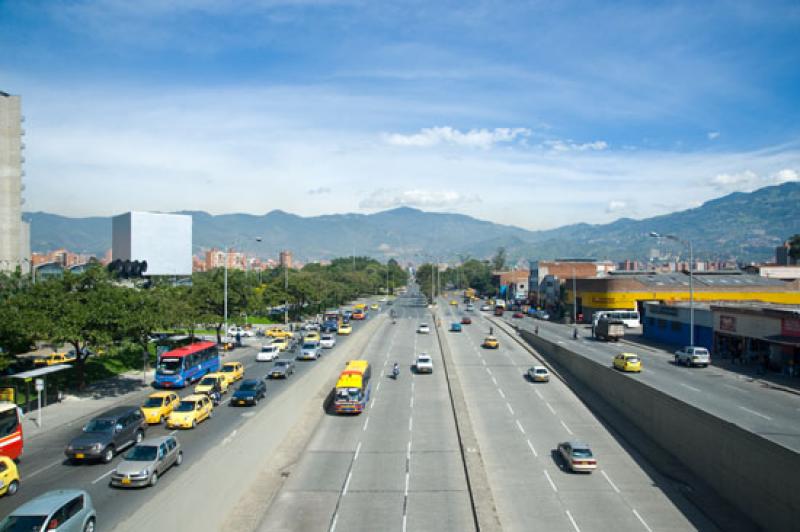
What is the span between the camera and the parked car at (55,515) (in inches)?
580

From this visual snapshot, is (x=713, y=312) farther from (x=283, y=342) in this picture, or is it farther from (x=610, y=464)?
(x=283, y=342)

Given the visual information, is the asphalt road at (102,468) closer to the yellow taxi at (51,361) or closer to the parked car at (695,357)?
the yellow taxi at (51,361)

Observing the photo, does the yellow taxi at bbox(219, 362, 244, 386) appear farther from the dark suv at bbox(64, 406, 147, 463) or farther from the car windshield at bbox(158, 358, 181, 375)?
the dark suv at bbox(64, 406, 147, 463)

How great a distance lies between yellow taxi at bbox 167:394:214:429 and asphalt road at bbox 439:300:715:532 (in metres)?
13.7

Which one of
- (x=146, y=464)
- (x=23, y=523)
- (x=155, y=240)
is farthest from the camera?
(x=155, y=240)

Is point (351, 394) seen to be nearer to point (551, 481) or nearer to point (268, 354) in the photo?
point (551, 481)

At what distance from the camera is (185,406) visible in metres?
29.6

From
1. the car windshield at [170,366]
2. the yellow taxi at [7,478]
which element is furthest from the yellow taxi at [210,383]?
the yellow taxi at [7,478]

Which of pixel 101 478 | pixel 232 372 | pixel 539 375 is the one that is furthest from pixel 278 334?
pixel 101 478

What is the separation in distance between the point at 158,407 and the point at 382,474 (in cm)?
1310

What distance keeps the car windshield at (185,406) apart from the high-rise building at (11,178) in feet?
238

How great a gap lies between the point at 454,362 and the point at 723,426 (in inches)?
1224

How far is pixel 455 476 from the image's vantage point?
2297 centimetres

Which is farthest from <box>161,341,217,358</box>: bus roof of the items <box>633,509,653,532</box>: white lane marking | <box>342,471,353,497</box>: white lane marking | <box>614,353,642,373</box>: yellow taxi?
<box>614,353,642,373</box>: yellow taxi
